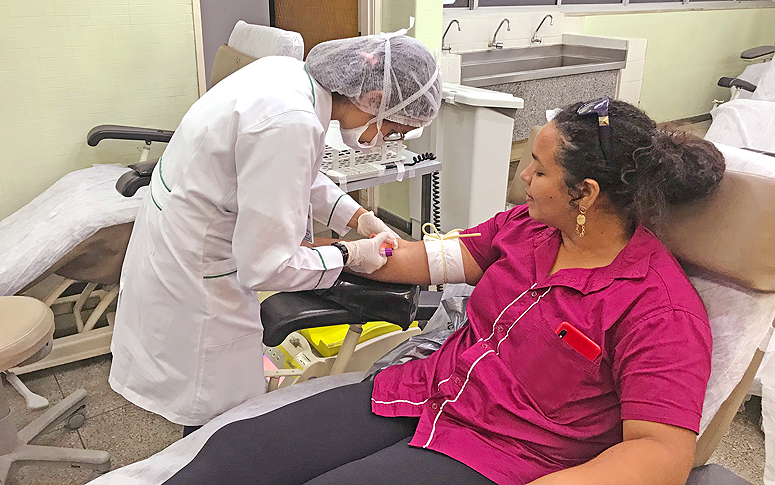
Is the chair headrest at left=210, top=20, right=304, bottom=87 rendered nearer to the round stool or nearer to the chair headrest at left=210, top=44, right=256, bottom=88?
the chair headrest at left=210, top=44, right=256, bottom=88

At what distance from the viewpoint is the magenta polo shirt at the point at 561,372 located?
103 centimetres

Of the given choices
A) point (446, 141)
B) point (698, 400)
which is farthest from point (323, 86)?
point (446, 141)

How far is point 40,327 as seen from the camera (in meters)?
1.66

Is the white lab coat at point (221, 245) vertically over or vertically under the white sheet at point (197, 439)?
over

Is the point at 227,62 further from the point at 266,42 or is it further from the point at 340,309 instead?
the point at 340,309

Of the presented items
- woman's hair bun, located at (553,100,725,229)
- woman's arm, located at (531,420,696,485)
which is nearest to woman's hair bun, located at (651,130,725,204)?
woman's hair bun, located at (553,100,725,229)

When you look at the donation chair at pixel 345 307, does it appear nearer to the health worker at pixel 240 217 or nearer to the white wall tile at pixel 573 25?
the health worker at pixel 240 217

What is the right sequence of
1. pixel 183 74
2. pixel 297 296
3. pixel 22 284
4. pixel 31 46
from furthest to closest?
pixel 183 74
pixel 31 46
pixel 22 284
pixel 297 296

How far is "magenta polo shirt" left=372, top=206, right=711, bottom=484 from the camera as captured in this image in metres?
1.03

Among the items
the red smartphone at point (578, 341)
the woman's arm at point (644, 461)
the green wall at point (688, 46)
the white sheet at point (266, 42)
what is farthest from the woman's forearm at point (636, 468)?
the green wall at point (688, 46)

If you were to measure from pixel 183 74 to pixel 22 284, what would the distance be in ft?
4.01

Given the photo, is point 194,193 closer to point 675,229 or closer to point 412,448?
point 412,448

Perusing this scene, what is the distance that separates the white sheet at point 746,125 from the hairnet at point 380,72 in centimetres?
245

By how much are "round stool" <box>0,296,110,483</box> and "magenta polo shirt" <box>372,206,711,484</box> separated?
99 cm
